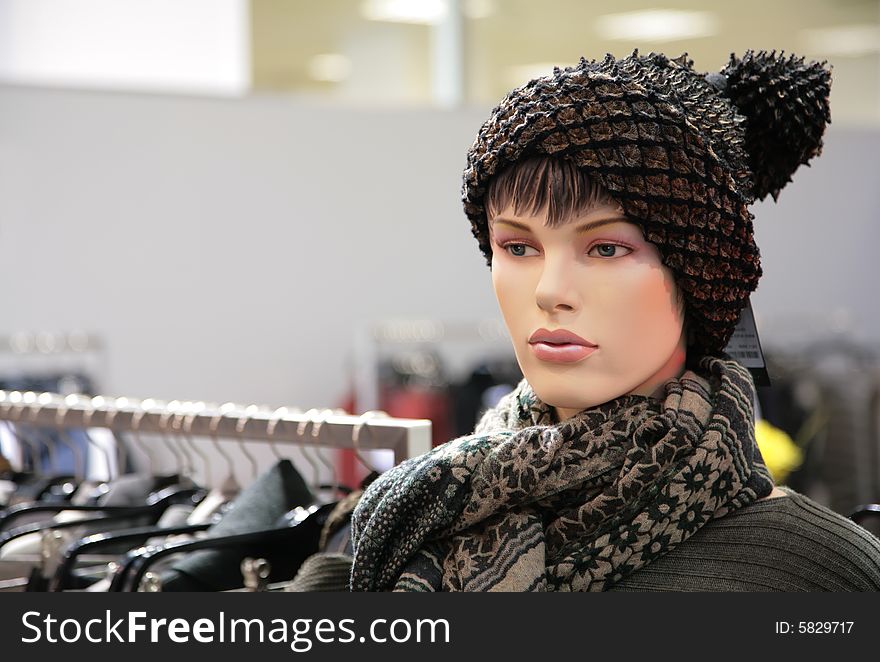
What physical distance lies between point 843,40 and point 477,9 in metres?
1.81

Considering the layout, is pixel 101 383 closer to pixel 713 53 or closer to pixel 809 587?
pixel 713 53

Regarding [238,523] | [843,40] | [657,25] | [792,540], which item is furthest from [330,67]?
[792,540]

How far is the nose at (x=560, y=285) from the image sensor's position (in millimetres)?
1007

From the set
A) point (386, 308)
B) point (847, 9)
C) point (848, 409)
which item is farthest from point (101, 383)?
point (847, 9)

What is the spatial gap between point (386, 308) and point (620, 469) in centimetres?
372

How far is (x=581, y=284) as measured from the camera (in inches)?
39.8

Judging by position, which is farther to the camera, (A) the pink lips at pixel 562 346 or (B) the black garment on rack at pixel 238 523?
(B) the black garment on rack at pixel 238 523

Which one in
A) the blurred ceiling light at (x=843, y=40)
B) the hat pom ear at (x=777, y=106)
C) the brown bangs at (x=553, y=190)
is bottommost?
the brown bangs at (x=553, y=190)

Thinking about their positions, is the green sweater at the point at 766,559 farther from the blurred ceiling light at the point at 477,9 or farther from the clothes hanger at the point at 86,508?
the blurred ceiling light at the point at 477,9

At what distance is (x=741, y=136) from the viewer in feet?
3.40

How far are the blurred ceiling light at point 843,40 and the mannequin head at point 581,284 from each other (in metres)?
4.57

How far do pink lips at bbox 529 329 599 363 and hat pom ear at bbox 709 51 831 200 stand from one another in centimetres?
27

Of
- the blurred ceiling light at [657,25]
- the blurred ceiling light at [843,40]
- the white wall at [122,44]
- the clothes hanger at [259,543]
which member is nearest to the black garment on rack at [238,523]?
the clothes hanger at [259,543]

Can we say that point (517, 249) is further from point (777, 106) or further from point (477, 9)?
point (477, 9)
